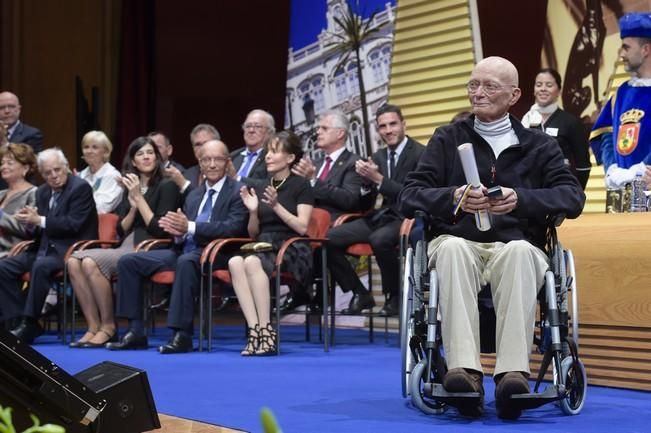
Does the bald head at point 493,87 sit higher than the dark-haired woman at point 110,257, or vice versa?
the bald head at point 493,87

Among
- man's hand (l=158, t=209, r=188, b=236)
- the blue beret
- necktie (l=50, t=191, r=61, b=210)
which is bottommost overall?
man's hand (l=158, t=209, r=188, b=236)

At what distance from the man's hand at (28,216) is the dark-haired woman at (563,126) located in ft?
9.47

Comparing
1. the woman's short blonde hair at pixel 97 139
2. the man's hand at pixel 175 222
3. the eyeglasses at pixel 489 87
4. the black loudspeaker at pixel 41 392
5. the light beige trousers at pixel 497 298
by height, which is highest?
the woman's short blonde hair at pixel 97 139

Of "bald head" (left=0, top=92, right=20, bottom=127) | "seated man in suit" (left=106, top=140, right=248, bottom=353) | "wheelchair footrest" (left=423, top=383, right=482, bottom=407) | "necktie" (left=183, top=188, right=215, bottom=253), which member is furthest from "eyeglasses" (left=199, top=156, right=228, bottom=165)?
"wheelchair footrest" (left=423, top=383, right=482, bottom=407)

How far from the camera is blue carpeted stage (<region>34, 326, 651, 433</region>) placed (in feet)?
10.1

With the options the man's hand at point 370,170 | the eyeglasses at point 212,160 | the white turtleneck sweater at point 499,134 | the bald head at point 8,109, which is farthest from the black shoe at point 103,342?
the white turtleneck sweater at point 499,134

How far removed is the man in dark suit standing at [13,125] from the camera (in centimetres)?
749

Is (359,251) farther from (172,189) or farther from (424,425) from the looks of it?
(424,425)

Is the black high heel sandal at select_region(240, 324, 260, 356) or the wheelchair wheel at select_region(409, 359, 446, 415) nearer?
the wheelchair wheel at select_region(409, 359, 446, 415)

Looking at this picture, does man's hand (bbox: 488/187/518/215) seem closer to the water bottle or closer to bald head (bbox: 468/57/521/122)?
bald head (bbox: 468/57/521/122)

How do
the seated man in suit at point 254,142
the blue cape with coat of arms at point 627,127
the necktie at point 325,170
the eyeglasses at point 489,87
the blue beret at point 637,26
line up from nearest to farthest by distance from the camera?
the eyeglasses at point 489,87 < the blue beret at point 637,26 < the blue cape with coat of arms at point 627,127 < the necktie at point 325,170 < the seated man in suit at point 254,142

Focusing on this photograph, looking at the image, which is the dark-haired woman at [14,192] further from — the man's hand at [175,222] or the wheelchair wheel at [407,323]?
the wheelchair wheel at [407,323]

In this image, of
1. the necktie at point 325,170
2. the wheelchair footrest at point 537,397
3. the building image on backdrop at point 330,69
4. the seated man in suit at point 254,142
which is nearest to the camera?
the wheelchair footrest at point 537,397

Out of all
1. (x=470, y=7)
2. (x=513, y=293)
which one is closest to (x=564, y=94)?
(x=470, y=7)
